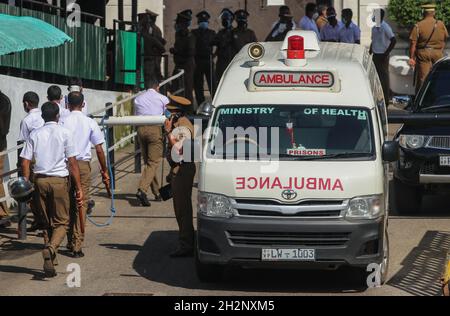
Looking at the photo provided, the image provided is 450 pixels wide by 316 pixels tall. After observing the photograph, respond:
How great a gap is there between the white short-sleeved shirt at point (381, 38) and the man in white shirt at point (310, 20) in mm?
1138

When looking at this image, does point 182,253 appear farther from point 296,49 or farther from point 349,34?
point 349,34

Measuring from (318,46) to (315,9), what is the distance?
11.3 m

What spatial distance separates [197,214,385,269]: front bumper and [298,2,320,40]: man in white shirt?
1161 centimetres

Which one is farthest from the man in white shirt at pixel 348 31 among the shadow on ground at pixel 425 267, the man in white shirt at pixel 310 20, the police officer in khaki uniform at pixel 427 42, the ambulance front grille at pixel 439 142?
the shadow on ground at pixel 425 267

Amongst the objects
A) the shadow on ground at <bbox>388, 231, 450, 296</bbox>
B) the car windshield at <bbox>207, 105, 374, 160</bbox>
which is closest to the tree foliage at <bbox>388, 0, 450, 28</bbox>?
the shadow on ground at <bbox>388, 231, 450, 296</bbox>

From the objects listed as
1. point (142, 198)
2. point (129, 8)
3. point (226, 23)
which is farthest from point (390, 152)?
point (129, 8)

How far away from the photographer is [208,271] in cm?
1223

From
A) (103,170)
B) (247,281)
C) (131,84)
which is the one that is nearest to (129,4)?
(131,84)

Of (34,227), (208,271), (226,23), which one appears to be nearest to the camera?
(208,271)

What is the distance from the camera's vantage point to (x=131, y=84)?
24203mm

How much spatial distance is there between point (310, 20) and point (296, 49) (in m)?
10.9

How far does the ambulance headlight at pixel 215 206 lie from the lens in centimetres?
1177
